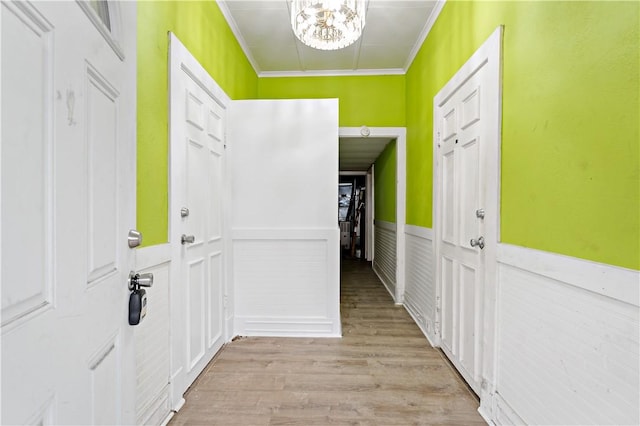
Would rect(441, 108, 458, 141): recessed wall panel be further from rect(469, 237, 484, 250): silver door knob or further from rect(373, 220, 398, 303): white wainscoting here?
rect(373, 220, 398, 303): white wainscoting

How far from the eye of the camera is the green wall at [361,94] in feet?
11.7

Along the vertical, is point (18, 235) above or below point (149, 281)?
above

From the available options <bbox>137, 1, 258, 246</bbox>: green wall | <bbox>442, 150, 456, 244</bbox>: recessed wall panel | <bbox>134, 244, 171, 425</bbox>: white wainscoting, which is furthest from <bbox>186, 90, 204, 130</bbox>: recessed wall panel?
<bbox>442, 150, 456, 244</bbox>: recessed wall panel

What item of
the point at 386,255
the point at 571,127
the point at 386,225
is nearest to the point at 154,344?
the point at 571,127

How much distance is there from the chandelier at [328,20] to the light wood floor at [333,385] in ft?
7.36

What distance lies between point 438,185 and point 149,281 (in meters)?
2.14

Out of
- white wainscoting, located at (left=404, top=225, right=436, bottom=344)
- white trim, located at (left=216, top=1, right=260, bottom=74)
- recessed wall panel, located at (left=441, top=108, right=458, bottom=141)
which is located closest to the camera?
recessed wall panel, located at (left=441, top=108, right=458, bottom=141)

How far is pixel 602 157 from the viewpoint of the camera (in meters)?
0.98

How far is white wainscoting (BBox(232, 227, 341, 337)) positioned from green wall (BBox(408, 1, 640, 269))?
4.90 feet

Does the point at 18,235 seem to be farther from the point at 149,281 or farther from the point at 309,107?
the point at 309,107

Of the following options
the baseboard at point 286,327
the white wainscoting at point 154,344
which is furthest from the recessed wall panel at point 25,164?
the baseboard at point 286,327

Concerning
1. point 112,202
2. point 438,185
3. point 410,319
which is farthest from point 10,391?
point 410,319

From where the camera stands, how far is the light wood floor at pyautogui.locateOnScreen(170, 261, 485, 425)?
1.62 metres

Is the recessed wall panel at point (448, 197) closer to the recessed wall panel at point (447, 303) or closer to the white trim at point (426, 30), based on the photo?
the recessed wall panel at point (447, 303)
